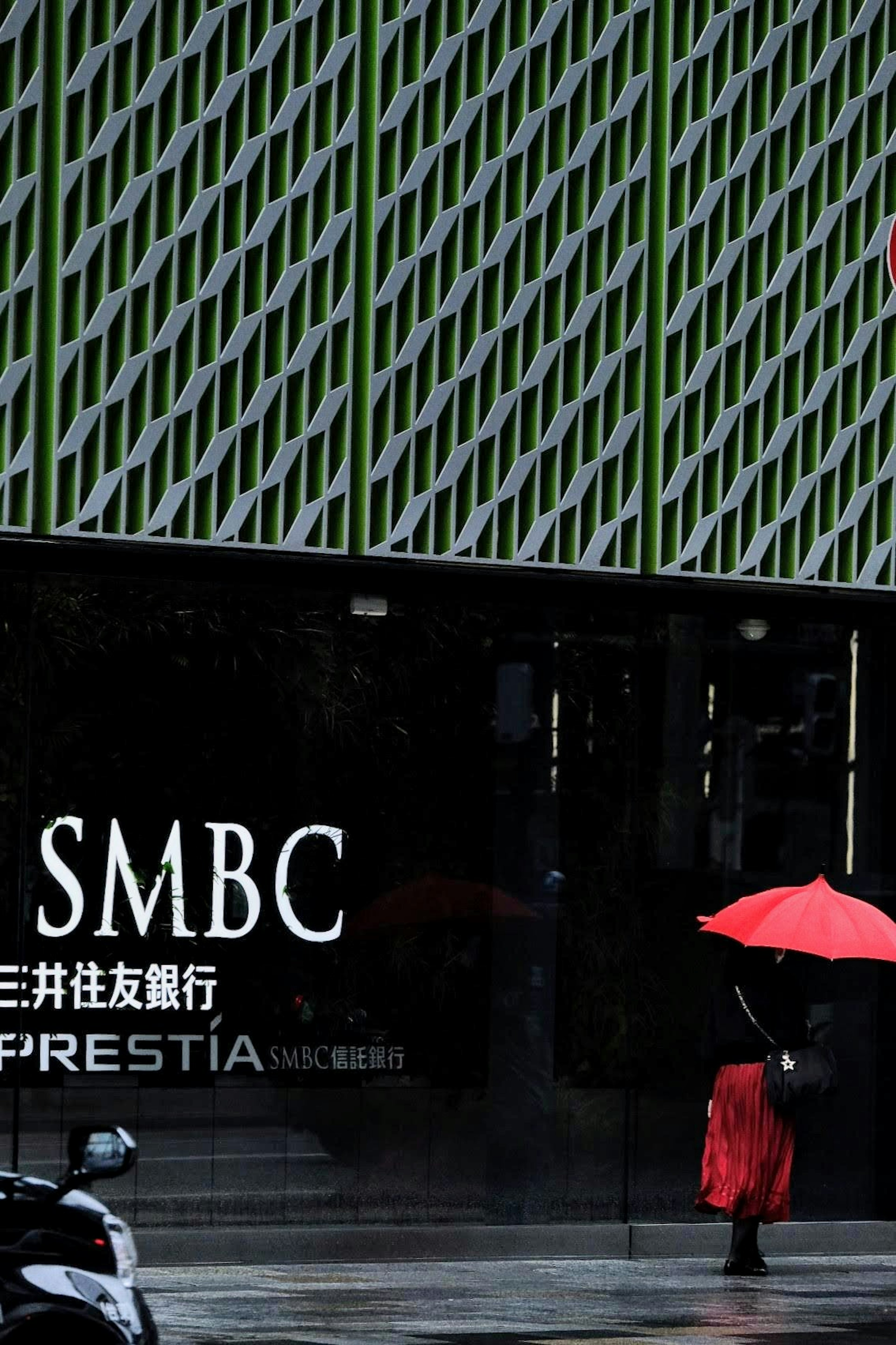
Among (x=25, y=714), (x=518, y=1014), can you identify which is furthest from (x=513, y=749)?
(x=25, y=714)

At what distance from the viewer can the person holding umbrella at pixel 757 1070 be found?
1448 cm

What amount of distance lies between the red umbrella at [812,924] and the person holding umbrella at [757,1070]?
1cm

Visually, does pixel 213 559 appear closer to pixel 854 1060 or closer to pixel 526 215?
pixel 526 215

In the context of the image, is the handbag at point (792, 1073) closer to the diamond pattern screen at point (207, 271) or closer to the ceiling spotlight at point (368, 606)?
the ceiling spotlight at point (368, 606)

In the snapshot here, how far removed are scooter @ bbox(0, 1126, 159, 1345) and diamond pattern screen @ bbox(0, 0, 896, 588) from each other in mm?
6665

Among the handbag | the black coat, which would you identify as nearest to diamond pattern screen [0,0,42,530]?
the black coat

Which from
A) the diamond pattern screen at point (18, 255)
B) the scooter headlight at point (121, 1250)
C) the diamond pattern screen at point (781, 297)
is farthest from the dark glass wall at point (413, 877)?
the scooter headlight at point (121, 1250)

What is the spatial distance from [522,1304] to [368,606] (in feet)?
13.2

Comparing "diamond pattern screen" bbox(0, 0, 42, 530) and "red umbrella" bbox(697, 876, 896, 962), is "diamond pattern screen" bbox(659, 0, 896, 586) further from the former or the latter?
"diamond pattern screen" bbox(0, 0, 42, 530)

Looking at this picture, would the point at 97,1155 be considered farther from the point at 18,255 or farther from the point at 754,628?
the point at 754,628

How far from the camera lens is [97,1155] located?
7.43 metres

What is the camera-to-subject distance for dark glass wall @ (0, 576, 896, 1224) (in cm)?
1395

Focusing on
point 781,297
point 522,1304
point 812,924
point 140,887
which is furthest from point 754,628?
point 522,1304

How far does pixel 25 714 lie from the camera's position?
45.4ft
